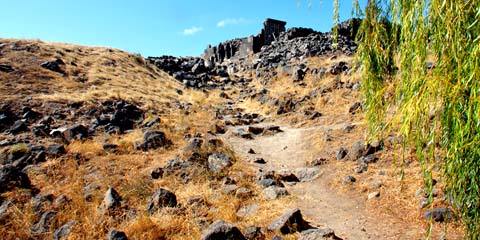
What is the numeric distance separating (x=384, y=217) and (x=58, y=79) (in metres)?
15.4

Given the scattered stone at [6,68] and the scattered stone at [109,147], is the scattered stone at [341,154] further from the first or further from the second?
the scattered stone at [6,68]

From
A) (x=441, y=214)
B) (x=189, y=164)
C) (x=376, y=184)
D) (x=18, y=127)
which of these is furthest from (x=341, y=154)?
(x=18, y=127)

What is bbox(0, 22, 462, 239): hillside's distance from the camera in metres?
5.67

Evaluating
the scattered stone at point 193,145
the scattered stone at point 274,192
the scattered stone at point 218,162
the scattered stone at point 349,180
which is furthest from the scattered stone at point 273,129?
the scattered stone at point 274,192

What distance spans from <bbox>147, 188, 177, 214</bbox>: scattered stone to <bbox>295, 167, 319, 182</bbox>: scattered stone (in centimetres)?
319

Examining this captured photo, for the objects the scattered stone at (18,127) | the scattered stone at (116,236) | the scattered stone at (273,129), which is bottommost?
the scattered stone at (116,236)

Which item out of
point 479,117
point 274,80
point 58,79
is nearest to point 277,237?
point 479,117

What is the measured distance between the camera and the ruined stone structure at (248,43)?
115 ft

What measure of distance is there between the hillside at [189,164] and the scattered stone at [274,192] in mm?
26

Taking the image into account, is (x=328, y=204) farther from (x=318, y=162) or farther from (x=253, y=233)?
(x=318, y=162)

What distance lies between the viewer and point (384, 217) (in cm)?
577

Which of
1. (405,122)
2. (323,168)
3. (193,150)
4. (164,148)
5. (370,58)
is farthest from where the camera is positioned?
(164,148)

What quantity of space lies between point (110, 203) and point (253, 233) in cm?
275

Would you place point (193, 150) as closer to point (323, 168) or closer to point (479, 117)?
point (323, 168)
